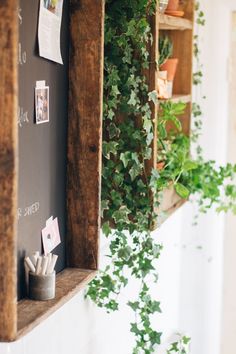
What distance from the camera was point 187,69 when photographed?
3133 mm

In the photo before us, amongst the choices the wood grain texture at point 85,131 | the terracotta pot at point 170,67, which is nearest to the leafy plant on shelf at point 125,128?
the wood grain texture at point 85,131

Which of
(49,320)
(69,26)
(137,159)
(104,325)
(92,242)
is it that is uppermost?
(69,26)

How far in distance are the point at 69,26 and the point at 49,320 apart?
0.76m

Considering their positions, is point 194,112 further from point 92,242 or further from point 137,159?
point 92,242

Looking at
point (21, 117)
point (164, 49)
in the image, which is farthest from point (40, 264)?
point (164, 49)

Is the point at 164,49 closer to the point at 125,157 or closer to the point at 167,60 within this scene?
the point at 167,60

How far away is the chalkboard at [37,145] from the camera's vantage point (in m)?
1.60

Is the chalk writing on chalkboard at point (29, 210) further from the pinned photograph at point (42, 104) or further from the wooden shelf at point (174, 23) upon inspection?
the wooden shelf at point (174, 23)

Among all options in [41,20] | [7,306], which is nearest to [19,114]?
[41,20]

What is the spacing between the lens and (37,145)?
1700 mm

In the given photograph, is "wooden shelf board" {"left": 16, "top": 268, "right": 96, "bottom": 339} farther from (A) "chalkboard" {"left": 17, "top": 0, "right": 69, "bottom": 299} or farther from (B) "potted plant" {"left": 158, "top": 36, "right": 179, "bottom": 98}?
(B) "potted plant" {"left": 158, "top": 36, "right": 179, "bottom": 98}

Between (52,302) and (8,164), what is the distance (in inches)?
16.6

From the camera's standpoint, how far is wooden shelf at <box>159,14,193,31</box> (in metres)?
2.54

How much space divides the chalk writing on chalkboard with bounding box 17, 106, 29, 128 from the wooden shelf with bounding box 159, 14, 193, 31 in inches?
40.1
